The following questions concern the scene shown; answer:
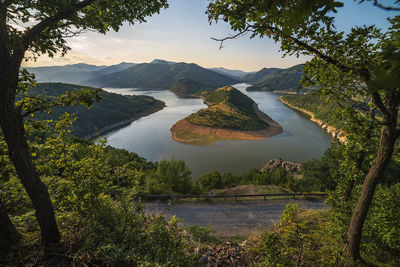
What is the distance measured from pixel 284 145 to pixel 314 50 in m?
54.1

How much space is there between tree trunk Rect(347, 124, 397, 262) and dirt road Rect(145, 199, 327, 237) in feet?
20.4

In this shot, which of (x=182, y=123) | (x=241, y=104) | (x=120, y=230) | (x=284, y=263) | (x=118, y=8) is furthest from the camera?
(x=241, y=104)

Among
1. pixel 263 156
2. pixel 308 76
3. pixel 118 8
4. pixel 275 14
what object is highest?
pixel 118 8

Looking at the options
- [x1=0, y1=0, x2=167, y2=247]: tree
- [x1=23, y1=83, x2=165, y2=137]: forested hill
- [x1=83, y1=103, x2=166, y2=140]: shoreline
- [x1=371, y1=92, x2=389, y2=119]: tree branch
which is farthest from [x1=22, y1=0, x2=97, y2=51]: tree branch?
[x1=83, y1=103, x2=166, y2=140]: shoreline

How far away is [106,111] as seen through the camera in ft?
295

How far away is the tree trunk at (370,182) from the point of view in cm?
345

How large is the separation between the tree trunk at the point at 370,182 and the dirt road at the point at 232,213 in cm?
621

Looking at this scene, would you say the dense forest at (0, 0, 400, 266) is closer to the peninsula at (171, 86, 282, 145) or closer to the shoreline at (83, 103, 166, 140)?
the peninsula at (171, 86, 282, 145)

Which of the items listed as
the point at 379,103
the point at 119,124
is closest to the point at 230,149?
the point at 379,103

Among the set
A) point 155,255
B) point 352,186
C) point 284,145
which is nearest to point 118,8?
point 155,255

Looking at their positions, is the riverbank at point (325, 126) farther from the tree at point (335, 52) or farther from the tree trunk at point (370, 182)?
the tree at point (335, 52)

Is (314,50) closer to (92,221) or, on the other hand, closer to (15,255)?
(92,221)

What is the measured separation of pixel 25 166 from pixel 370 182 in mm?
7123

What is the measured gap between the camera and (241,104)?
98.8 metres
